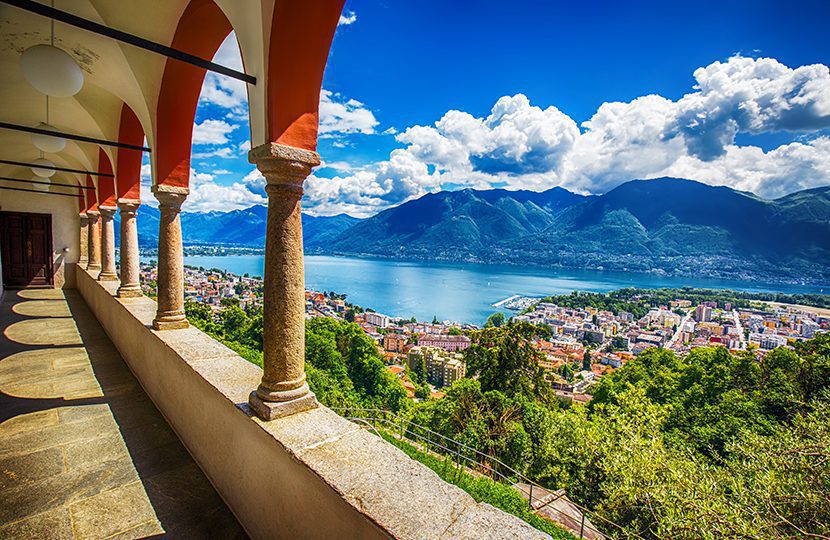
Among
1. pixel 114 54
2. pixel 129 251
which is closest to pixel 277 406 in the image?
pixel 114 54

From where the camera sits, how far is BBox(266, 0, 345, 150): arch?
1969 millimetres

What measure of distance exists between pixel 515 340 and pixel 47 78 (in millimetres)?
15719

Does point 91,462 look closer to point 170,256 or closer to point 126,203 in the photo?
point 170,256

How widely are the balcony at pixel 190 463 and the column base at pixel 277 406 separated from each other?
36 millimetres

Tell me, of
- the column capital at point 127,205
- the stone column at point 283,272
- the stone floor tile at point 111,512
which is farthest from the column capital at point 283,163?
the column capital at point 127,205

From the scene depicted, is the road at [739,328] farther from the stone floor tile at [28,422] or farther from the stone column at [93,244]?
the stone column at [93,244]

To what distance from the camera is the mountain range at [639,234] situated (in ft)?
333

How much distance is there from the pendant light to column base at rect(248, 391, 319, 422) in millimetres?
2761

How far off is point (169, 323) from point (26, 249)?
359 inches

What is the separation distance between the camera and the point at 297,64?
2.07 meters

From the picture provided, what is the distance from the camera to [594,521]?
31.3 ft

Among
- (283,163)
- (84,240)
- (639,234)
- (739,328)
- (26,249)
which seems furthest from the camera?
(639,234)

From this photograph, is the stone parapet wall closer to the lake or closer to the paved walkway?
the paved walkway

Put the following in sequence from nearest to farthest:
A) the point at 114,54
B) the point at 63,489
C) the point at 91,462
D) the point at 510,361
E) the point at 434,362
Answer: the point at 63,489 → the point at 91,462 → the point at 114,54 → the point at 510,361 → the point at 434,362
